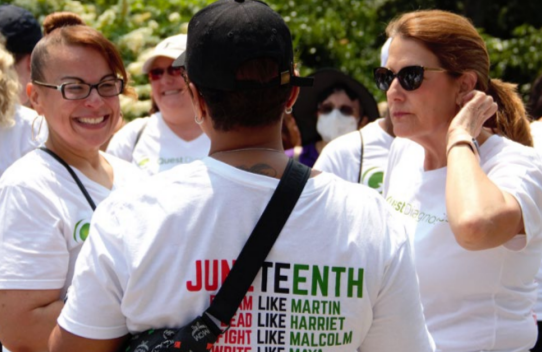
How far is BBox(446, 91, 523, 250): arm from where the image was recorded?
105 inches

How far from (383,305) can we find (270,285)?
1.06 ft

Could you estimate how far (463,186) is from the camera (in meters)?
2.75

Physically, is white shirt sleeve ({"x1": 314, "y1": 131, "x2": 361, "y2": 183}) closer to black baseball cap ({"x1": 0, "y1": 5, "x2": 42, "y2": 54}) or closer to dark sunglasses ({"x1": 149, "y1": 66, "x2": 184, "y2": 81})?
dark sunglasses ({"x1": 149, "y1": 66, "x2": 184, "y2": 81})

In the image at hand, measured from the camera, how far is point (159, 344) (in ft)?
6.31

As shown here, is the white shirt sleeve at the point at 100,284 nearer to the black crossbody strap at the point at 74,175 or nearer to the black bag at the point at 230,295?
the black bag at the point at 230,295

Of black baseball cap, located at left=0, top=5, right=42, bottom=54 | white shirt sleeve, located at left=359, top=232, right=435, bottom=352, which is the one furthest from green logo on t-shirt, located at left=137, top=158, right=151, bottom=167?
white shirt sleeve, located at left=359, top=232, right=435, bottom=352

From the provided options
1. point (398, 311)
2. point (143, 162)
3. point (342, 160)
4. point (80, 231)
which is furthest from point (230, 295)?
point (143, 162)

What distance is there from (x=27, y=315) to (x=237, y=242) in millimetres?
1180

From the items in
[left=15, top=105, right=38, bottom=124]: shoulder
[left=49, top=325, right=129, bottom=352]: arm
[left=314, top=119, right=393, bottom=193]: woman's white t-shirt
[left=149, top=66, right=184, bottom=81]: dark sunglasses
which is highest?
[left=49, top=325, right=129, bottom=352]: arm

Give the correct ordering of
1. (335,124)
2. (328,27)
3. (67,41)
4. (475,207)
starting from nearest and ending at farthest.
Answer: (475,207)
(67,41)
(335,124)
(328,27)

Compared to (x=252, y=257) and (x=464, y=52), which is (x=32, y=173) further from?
(x=464, y=52)

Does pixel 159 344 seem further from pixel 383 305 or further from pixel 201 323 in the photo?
pixel 383 305

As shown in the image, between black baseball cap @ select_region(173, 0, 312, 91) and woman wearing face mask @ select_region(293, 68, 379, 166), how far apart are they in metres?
3.78

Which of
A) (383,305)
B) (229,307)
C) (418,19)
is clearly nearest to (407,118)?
(418,19)
